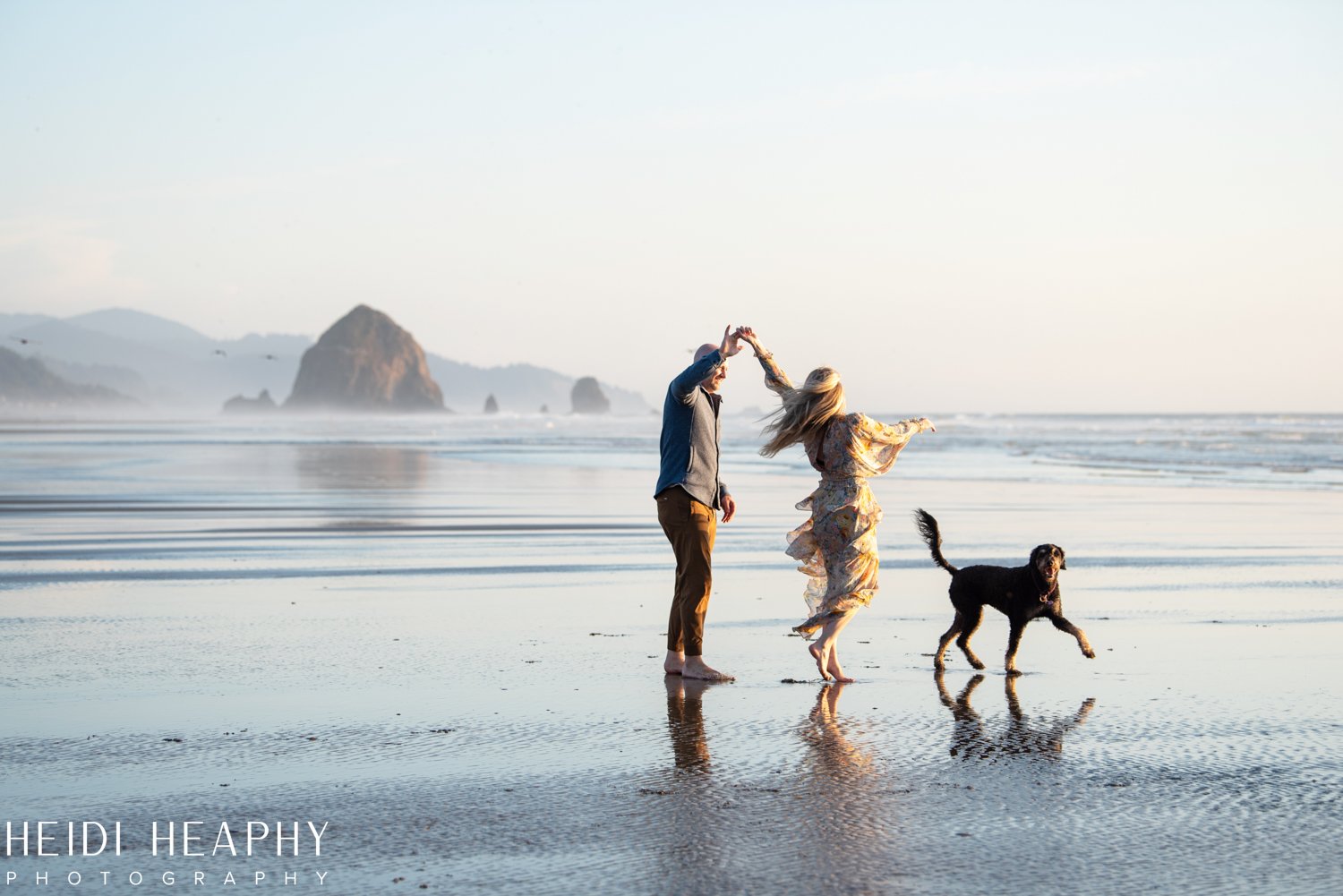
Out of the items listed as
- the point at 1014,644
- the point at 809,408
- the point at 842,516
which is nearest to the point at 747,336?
the point at 809,408

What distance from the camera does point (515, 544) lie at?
13.5 m

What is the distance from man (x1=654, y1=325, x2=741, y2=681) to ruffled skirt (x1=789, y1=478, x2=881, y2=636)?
503mm

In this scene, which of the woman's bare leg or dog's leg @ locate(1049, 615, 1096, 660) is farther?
dog's leg @ locate(1049, 615, 1096, 660)

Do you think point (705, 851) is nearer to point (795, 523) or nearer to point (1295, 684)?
point (1295, 684)

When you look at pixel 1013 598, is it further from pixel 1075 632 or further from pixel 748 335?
pixel 748 335

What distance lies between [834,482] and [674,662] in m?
1.31

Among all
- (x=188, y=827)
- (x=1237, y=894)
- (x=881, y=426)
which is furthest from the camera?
(x=881, y=426)

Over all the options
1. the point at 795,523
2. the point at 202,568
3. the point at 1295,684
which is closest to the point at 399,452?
the point at 795,523

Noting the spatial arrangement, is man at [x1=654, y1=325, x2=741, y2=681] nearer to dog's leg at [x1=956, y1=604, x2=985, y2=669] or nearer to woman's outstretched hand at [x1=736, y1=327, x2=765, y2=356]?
woman's outstretched hand at [x1=736, y1=327, x2=765, y2=356]

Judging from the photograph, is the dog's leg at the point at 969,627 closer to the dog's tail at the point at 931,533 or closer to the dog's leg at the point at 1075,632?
the dog's tail at the point at 931,533

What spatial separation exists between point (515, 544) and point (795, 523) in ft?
13.4

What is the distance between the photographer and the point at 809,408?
6.99m

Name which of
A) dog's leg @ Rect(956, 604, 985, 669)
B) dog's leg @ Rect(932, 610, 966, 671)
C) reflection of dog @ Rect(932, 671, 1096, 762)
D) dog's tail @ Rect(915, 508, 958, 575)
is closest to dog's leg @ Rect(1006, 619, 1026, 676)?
dog's leg @ Rect(956, 604, 985, 669)

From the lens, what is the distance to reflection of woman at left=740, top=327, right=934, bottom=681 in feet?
22.9
